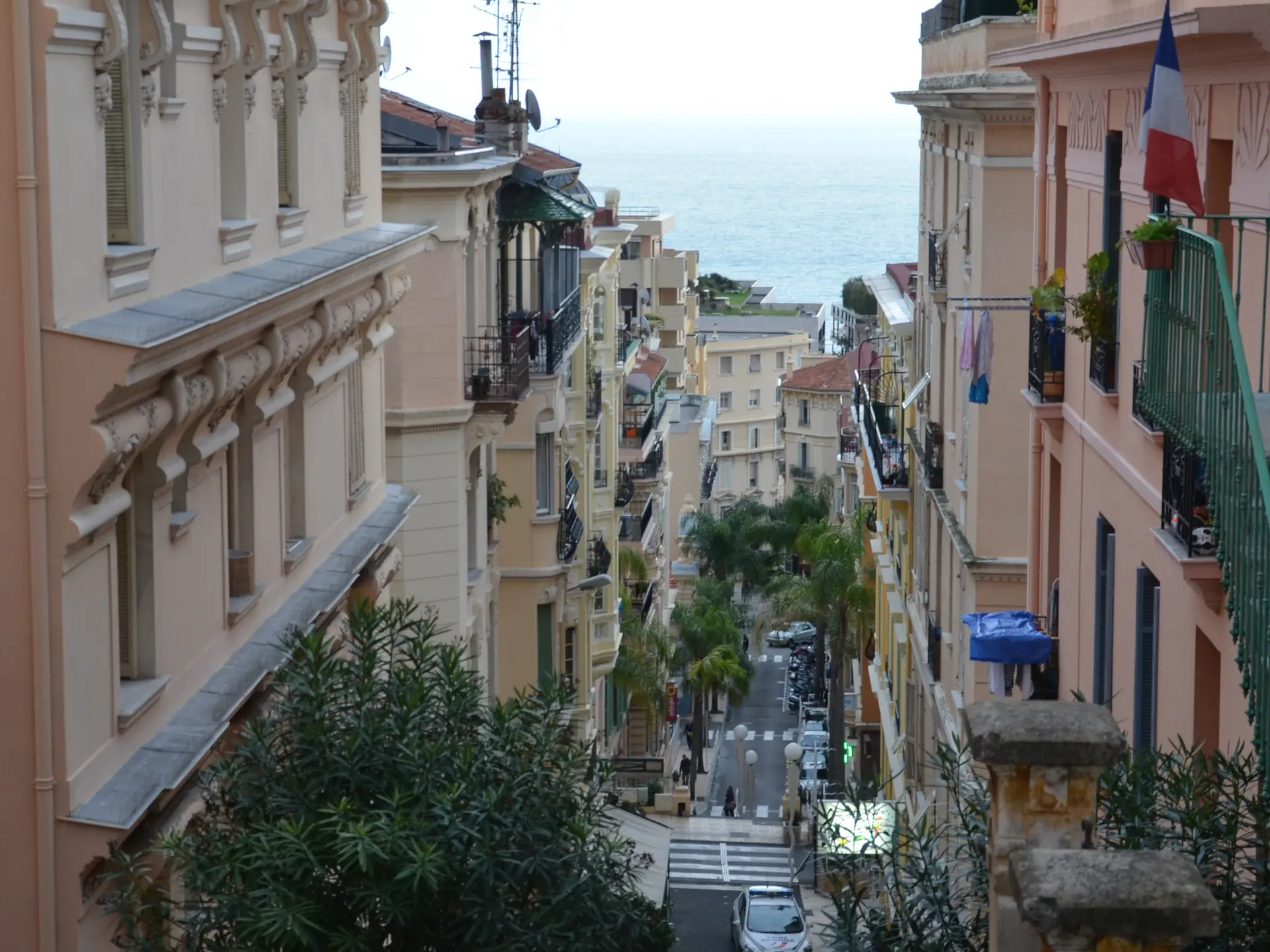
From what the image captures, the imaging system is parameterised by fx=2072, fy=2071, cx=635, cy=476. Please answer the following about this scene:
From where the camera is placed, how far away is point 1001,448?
26688 millimetres

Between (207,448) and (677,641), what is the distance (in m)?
54.7

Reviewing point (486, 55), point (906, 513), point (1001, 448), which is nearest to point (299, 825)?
point (1001, 448)

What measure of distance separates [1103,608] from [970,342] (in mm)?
8670

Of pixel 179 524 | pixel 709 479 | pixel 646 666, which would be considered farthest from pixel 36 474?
pixel 709 479

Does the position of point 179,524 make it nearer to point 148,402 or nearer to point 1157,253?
point 148,402

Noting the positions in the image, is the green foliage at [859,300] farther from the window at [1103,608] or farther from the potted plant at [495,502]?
the window at [1103,608]

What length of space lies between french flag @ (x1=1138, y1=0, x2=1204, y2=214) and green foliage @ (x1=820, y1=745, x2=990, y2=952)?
139 inches

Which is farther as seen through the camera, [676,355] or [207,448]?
[676,355]

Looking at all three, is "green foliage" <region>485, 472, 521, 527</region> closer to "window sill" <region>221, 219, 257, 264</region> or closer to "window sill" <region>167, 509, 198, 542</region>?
"window sill" <region>221, 219, 257, 264</region>

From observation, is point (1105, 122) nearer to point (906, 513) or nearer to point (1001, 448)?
point (1001, 448)

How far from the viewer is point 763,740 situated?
72.2m

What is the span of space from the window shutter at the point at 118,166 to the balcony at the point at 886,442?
91.3 ft

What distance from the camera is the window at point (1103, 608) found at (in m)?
16.2

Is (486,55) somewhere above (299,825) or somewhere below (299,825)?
above
